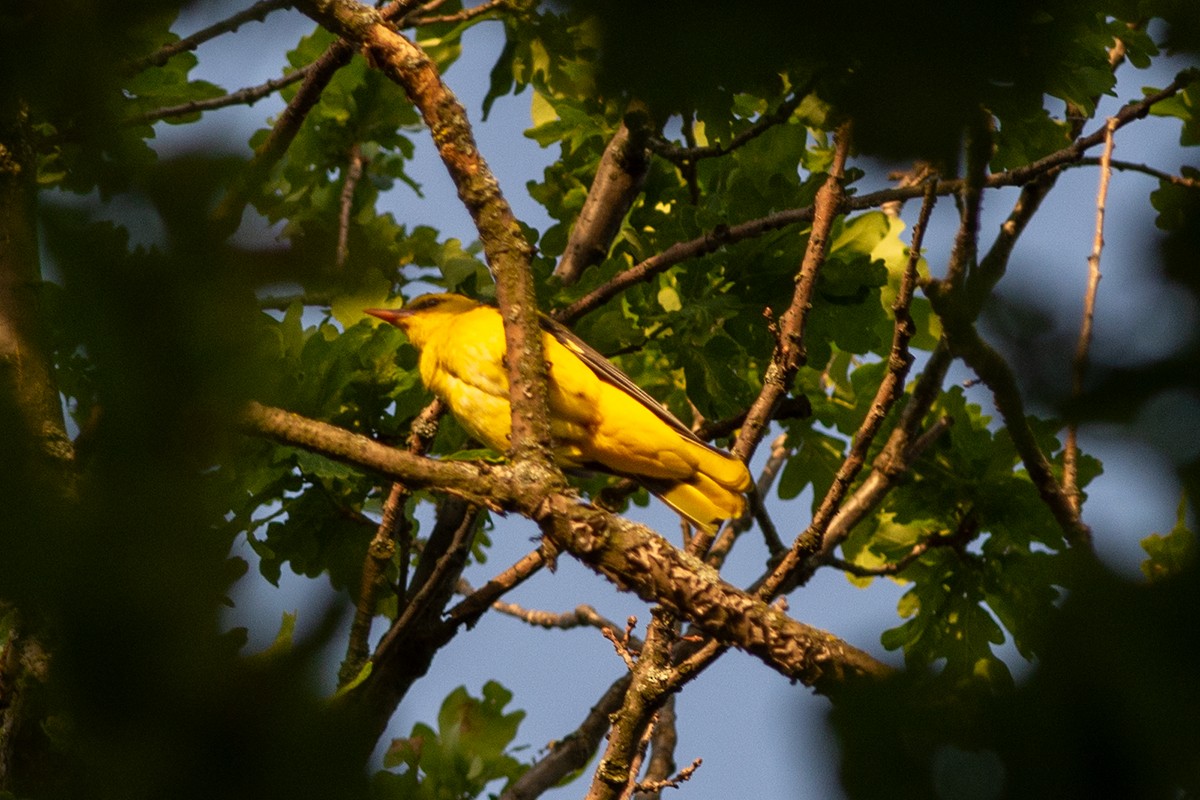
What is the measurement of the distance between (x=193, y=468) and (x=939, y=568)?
11.1 feet

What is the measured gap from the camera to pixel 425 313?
395cm

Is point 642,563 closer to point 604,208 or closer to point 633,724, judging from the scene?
point 633,724

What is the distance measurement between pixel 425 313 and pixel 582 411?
0.64m

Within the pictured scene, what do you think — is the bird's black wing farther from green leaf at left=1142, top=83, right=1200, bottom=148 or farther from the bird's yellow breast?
green leaf at left=1142, top=83, right=1200, bottom=148

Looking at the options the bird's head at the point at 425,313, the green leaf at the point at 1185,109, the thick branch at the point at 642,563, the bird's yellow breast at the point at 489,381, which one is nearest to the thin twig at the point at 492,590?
the bird's yellow breast at the point at 489,381

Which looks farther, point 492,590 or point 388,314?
point 388,314

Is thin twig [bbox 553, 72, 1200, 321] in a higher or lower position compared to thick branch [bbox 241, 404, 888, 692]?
higher

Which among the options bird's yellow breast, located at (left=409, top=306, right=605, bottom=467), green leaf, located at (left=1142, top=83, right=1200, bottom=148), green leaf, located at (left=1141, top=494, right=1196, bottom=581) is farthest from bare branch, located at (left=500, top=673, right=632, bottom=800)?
green leaf, located at (left=1141, top=494, right=1196, bottom=581)

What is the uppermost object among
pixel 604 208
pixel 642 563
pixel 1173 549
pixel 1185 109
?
pixel 1185 109

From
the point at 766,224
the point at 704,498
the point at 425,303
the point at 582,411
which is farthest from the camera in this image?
the point at 425,303

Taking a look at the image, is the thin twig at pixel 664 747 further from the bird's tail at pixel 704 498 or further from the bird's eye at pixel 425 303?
the bird's eye at pixel 425 303

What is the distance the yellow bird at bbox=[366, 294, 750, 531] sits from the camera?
3.51m

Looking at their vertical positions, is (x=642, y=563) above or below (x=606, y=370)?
below

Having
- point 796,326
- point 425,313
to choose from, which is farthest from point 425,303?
point 796,326
